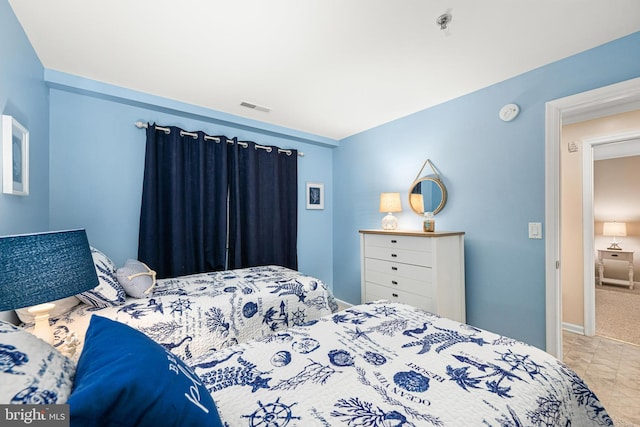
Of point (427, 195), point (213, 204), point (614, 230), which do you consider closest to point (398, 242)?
point (427, 195)

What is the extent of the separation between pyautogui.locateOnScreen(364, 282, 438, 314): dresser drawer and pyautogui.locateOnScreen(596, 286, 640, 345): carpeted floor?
6.56 feet

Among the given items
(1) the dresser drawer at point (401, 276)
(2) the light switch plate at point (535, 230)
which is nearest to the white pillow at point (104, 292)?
(1) the dresser drawer at point (401, 276)

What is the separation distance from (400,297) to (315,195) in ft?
6.27

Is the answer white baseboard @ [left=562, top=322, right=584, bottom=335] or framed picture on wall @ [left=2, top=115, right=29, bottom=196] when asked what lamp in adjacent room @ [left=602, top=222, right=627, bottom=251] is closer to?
white baseboard @ [left=562, top=322, right=584, bottom=335]

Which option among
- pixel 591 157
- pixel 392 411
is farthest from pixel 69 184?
pixel 591 157

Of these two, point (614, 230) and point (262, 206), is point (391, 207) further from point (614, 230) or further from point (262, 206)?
point (614, 230)

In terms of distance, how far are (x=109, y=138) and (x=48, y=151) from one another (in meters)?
0.44

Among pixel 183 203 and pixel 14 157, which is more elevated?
pixel 14 157

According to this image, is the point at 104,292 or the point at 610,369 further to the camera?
the point at 610,369

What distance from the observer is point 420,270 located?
7.75 ft

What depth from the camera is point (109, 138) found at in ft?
8.10

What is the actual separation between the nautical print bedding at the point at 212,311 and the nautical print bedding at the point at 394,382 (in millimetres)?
683

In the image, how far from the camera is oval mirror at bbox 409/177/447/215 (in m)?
2.72

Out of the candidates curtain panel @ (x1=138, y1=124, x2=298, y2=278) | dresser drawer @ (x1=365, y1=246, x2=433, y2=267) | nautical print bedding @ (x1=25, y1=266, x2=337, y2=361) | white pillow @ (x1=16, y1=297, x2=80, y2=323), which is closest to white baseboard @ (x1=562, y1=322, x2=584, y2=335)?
dresser drawer @ (x1=365, y1=246, x2=433, y2=267)
